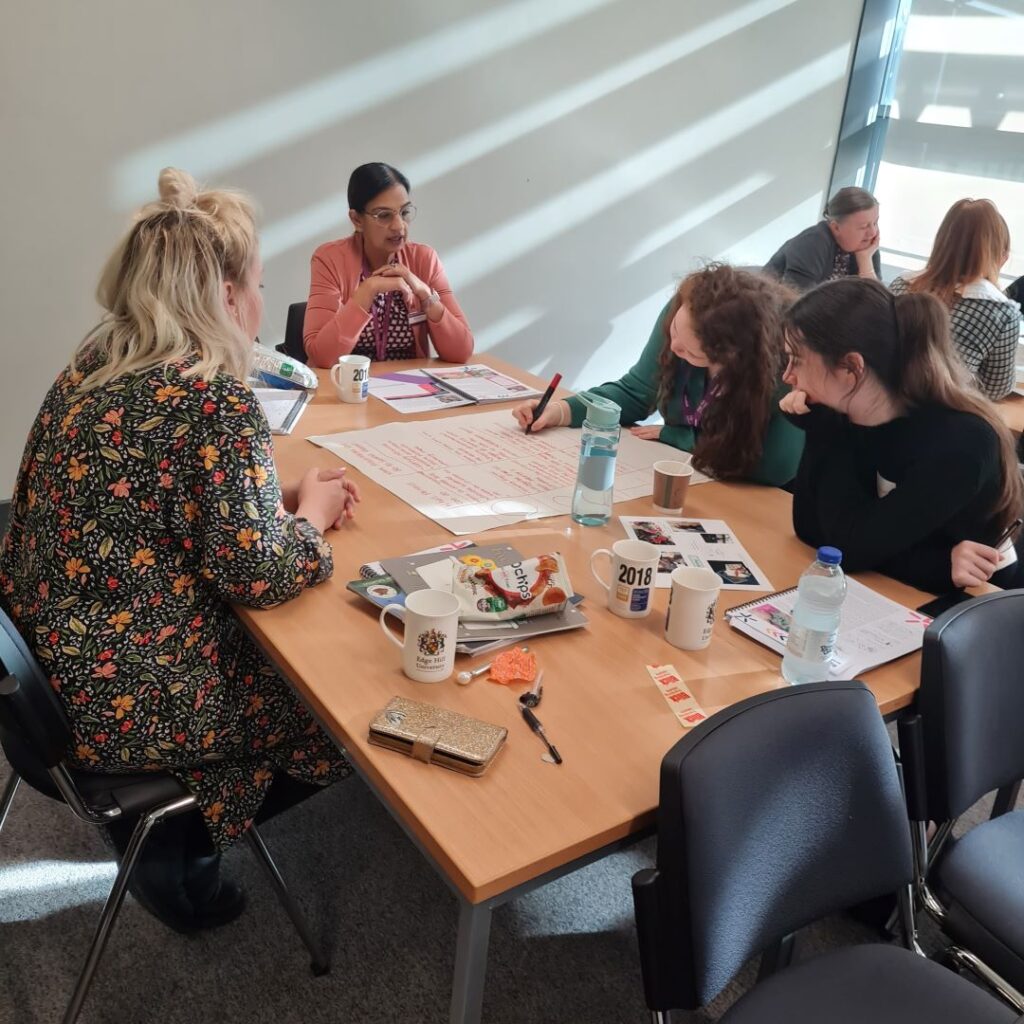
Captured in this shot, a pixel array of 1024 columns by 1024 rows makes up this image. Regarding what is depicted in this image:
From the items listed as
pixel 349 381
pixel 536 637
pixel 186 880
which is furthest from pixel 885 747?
pixel 349 381

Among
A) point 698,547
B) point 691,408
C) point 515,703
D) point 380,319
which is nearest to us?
point 515,703

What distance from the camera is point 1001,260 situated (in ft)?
10.5

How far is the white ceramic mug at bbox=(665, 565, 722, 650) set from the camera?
128cm

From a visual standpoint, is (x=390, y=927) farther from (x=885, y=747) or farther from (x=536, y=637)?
(x=885, y=747)

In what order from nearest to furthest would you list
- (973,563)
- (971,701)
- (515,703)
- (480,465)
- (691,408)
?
(515,703)
(971,701)
(973,563)
(480,465)
(691,408)

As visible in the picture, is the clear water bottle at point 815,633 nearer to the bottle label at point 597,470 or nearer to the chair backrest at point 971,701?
the chair backrest at point 971,701

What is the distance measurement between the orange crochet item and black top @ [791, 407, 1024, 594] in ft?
2.21

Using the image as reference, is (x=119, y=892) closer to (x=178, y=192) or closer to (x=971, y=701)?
(x=178, y=192)

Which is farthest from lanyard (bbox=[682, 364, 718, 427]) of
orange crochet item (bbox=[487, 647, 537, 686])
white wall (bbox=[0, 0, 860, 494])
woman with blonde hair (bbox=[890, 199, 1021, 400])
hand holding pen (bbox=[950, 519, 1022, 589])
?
white wall (bbox=[0, 0, 860, 494])

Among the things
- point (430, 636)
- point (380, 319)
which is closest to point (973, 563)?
point (430, 636)

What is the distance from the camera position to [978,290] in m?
3.15

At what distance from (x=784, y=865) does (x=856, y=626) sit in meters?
0.47

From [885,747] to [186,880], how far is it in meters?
1.17

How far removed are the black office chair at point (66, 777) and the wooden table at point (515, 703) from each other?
28 cm
